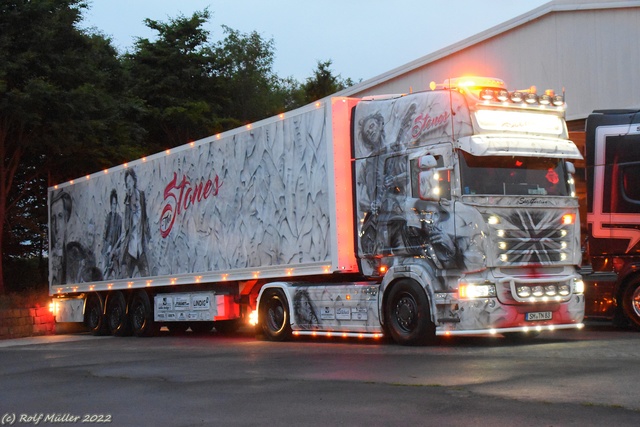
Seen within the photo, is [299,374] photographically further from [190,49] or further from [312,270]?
[190,49]

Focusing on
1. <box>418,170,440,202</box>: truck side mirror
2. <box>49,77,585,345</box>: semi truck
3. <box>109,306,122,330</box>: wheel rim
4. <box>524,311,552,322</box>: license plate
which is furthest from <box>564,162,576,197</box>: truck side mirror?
<box>109,306,122,330</box>: wheel rim

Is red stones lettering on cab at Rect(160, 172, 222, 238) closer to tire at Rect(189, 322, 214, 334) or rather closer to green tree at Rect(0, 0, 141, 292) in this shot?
tire at Rect(189, 322, 214, 334)

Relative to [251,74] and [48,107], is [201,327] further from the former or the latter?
[251,74]

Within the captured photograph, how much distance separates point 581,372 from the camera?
10.1 metres

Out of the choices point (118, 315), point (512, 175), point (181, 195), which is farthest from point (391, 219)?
point (118, 315)

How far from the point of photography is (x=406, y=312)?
47.9 ft

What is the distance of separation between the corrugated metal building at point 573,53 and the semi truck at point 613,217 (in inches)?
323

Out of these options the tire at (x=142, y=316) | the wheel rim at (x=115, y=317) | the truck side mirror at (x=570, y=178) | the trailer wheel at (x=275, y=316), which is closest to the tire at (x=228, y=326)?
the tire at (x=142, y=316)

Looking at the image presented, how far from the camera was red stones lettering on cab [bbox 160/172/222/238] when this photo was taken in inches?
766

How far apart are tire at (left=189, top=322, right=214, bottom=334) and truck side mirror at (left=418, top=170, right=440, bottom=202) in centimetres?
1020

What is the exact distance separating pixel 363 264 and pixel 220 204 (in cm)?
446

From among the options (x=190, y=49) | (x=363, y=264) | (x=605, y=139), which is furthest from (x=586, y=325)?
(x=190, y=49)

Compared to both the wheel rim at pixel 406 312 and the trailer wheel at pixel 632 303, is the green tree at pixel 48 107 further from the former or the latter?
the trailer wheel at pixel 632 303

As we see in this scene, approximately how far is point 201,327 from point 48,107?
7.65 metres
